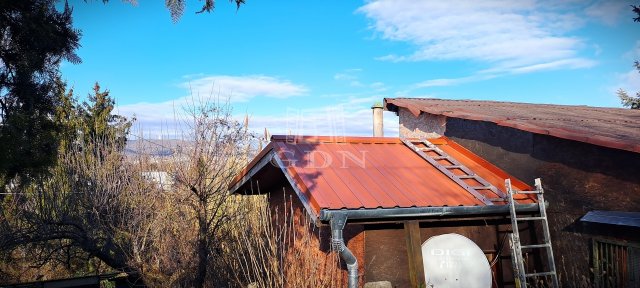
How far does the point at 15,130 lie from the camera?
532 centimetres

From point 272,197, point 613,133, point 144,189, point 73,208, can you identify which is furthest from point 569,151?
point 73,208

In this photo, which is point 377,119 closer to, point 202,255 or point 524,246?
point 202,255

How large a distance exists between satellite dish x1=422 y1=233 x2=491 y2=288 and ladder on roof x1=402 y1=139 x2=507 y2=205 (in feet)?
2.81

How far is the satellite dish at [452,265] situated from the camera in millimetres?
6684

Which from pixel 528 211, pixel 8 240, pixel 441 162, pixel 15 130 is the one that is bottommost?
pixel 8 240

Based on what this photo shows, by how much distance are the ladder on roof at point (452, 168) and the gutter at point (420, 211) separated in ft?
0.56

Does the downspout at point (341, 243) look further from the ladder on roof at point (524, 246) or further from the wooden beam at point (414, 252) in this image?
the ladder on roof at point (524, 246)

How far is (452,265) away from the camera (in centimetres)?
672

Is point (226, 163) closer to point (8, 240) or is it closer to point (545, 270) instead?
point (8, 240)

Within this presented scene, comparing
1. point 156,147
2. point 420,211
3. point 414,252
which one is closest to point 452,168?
point 420,211

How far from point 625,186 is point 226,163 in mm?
8626

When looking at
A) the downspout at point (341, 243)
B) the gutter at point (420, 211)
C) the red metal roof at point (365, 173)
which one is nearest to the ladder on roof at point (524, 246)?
the gutter at point (420, 211)

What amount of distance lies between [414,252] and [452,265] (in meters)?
0.80

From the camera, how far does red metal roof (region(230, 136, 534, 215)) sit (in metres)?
6.32
